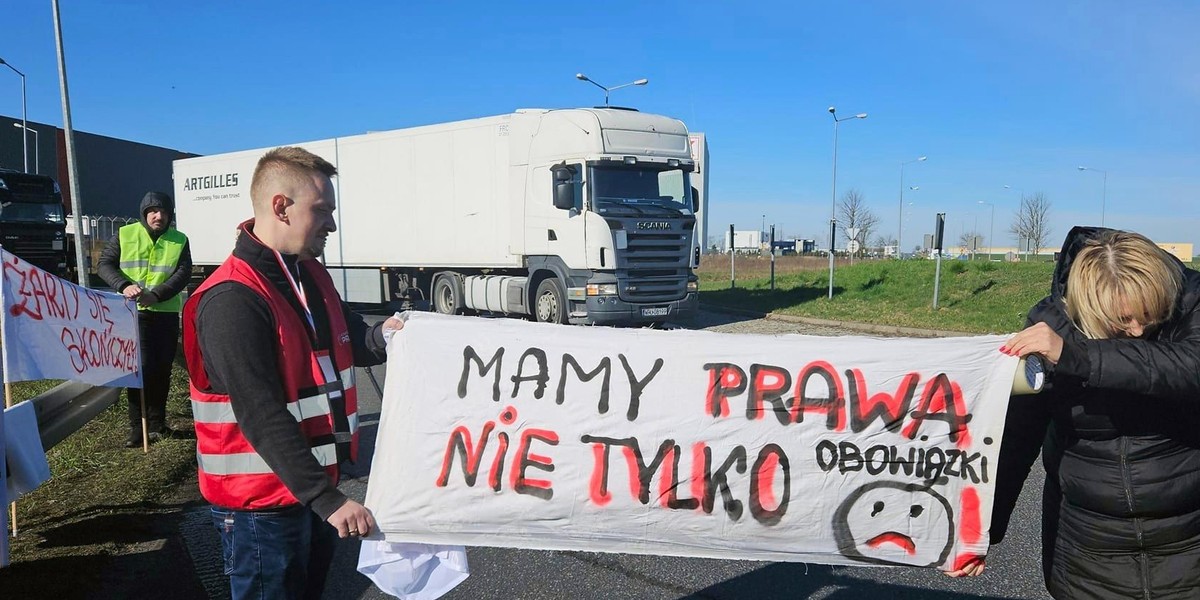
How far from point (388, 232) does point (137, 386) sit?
12.4m

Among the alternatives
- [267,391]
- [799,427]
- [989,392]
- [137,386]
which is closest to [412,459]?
[267,391]

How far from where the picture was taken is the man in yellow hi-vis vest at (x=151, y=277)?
6047 mm

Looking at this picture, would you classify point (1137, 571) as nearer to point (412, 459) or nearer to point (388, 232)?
point (412, 459)

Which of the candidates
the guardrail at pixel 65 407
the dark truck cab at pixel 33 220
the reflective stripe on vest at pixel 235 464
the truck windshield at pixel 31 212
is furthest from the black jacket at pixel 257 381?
the truck windshield at pixel 31 212

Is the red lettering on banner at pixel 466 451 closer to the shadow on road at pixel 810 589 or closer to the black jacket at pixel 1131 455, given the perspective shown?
the shadow on road at pixel 810 589

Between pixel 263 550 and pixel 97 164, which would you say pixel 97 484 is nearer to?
pixel 263 550

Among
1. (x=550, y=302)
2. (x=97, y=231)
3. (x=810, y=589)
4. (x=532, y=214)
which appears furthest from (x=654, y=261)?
(x=97, y=231)

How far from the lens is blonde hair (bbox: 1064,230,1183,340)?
2.22 m

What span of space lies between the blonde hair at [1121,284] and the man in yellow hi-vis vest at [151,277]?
5983mm

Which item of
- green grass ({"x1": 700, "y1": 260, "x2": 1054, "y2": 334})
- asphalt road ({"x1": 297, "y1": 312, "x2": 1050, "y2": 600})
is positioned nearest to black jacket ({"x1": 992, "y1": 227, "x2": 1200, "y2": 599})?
asphalt road ({"x1": 297, "y1": 312, "x2": 1050, "y2": 600})

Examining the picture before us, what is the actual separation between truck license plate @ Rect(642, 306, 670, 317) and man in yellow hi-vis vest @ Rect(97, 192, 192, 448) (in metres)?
9.34

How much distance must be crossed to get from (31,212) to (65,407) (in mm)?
24129

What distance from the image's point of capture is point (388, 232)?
17797 millimetres

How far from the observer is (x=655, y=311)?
1480 centimetres
